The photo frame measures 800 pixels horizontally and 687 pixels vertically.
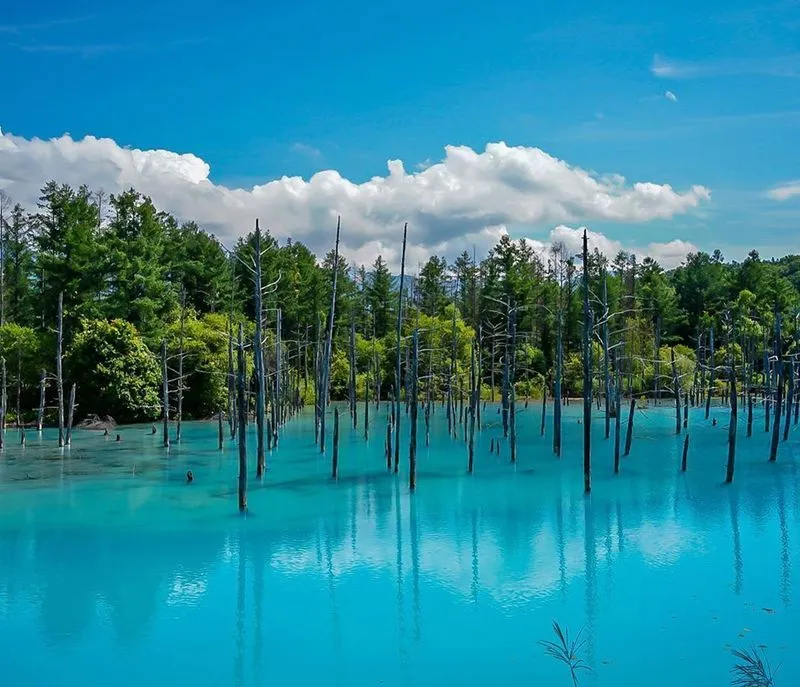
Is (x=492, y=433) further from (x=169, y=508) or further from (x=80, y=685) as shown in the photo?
(x=80, y=685)

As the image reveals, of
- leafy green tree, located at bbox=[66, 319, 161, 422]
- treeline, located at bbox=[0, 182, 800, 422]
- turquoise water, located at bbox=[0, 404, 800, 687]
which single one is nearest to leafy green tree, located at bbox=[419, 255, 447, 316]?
treeline, located at bbox=[0, 182, 800, 422]

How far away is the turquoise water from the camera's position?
1186cm

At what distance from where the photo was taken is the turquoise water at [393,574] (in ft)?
38.9

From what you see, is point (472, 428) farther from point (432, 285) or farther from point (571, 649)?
point (432, 285)

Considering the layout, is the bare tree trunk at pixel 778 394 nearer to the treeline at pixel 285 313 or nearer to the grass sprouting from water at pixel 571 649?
the treeline at pixel 285 313

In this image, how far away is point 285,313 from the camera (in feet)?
200

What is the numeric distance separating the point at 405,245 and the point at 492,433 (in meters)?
19.1

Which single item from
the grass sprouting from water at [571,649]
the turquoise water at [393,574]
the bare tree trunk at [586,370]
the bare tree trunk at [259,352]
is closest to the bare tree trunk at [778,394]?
the turquoise water at [393,574]

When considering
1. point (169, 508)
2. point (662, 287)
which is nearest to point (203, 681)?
point (169, 508)

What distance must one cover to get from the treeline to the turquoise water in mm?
6935

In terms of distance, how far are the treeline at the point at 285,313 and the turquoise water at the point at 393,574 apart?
22.8 feet

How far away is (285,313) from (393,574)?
4621 cm

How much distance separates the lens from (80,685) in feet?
36.9

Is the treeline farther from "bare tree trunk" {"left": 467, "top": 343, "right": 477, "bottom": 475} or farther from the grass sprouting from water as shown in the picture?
the grass sprouting from water
